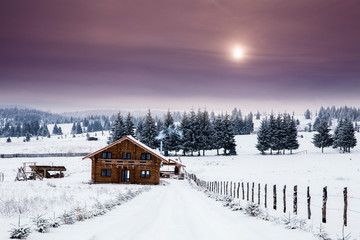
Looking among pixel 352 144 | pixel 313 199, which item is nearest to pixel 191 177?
pixel 313 199

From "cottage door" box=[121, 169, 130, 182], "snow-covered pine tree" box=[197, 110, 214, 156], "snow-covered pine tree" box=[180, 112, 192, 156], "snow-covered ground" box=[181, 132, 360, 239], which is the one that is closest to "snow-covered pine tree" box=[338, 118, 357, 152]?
"snow-covered ground" box=[181, 132, 360, 239]

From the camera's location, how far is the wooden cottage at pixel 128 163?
3919 cm

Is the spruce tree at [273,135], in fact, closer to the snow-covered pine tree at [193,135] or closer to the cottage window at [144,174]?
the snow-covered pine tree at [193,135]

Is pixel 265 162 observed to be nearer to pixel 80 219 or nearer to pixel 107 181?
pixel 107 181

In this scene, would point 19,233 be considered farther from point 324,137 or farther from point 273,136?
point 324,137

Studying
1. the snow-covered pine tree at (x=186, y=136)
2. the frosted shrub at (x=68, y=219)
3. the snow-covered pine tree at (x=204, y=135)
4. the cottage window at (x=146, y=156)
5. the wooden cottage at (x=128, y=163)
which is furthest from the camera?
the snow-covered pine tree at (x=204, y=135)

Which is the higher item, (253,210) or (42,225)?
(42,225)

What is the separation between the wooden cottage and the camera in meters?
39.2

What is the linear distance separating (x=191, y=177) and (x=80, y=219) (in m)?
35.1

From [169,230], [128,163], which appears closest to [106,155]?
[128,163]

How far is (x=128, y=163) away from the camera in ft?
129

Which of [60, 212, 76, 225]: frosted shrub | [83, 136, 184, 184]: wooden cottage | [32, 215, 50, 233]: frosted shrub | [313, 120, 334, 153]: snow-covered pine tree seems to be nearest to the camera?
[32, 215, 50, 233]: frosted shrub

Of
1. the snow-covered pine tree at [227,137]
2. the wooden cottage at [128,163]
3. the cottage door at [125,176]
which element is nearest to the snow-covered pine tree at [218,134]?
the snow-covered pine tree at [227,137]

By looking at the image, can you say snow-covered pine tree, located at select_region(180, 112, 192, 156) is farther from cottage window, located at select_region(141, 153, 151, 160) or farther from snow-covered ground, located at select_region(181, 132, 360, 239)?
cottage window, located at select_region(141, 153, 151, 160)
